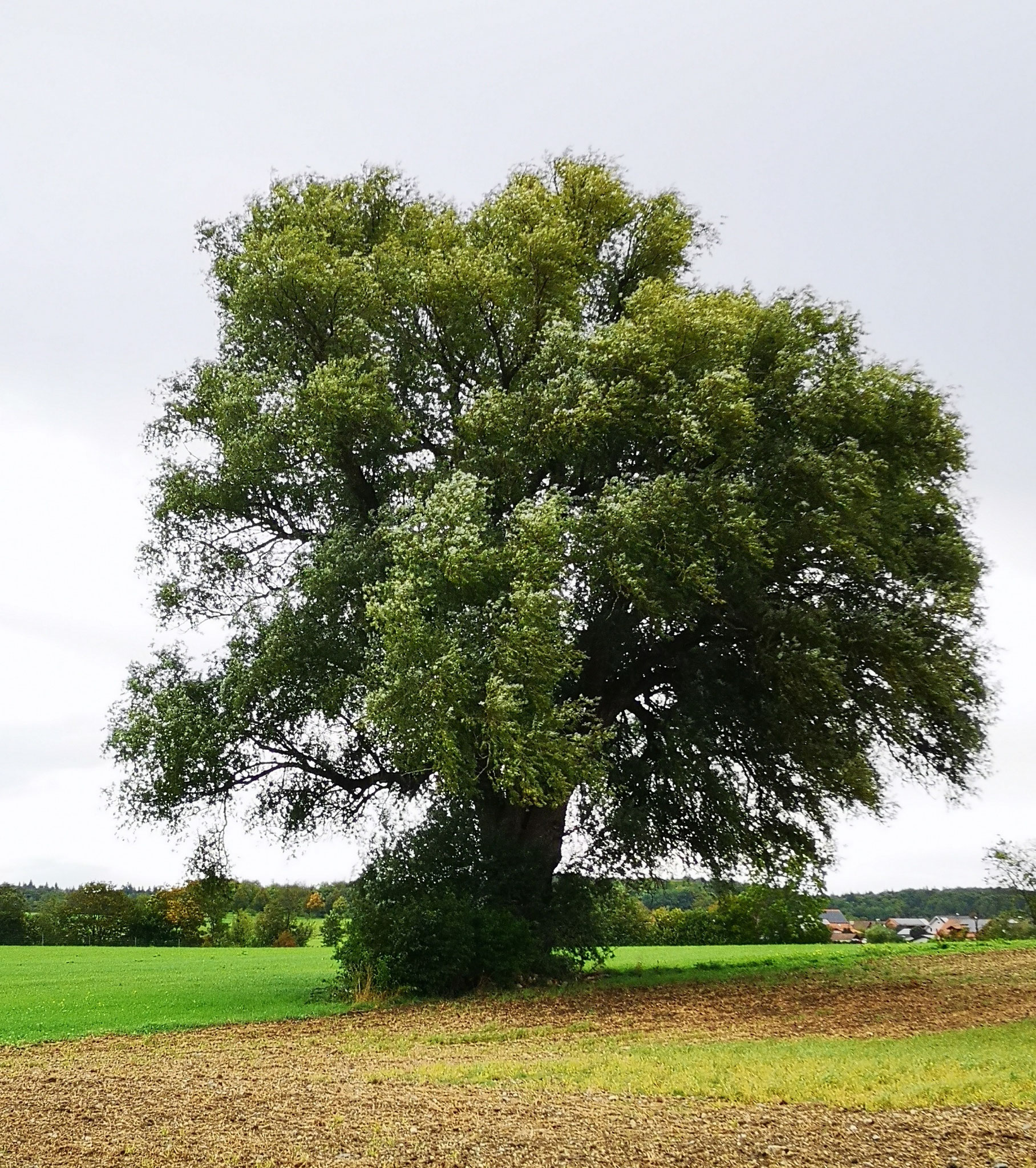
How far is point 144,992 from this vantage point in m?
21.7

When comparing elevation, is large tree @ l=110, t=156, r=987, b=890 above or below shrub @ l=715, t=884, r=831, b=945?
above

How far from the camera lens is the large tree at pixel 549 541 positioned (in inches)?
714

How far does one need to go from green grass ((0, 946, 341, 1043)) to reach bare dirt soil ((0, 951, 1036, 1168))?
5.82 ft

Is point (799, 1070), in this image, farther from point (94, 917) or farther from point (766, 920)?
point (94, 917)

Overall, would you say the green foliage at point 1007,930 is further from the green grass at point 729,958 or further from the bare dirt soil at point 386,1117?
the bare dirt soil at point 386,1117

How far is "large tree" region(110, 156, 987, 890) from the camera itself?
59.5ft

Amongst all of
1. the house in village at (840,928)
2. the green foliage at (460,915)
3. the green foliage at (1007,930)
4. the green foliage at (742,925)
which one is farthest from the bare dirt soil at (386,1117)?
the house in village at (840,928)

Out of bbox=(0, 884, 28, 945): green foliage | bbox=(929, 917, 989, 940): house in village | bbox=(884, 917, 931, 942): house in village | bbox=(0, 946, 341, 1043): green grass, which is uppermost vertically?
bbox=(0, 884, 28, 945): green foliage

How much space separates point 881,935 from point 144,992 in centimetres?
2778

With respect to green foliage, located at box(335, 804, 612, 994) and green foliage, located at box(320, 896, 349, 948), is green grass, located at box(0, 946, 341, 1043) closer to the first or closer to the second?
green foliage, located at box(320, 896, 349, 948)

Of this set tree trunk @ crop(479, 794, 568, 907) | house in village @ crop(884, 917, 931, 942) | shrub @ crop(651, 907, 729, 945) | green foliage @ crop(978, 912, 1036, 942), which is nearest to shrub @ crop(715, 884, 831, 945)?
shrub @ crop(651, 907, 729, 945)

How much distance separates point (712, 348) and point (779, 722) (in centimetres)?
758

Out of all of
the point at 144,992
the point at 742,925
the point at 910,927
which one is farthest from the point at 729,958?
the point at 910,927

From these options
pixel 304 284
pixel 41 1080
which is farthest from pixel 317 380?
pixel 41 1080
